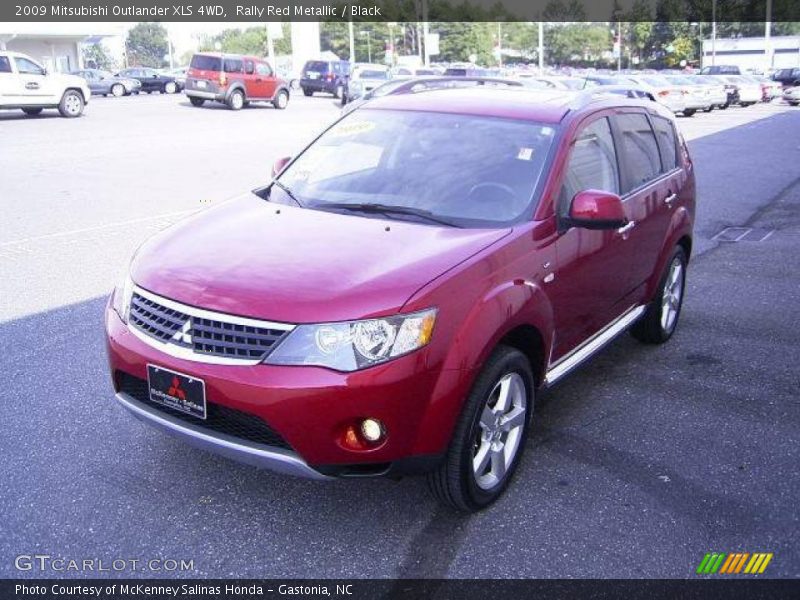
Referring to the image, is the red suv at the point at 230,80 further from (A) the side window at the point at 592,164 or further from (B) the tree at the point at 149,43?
(B) the tree at the point at 149,43

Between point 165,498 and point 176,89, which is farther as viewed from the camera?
point 176,89

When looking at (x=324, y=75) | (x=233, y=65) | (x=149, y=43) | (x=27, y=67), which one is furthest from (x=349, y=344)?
(x=149, y=43)

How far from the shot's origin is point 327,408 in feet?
9.78

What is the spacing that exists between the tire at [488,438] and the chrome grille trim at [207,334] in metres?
0.83

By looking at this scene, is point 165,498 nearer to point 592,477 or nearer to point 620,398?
point 592,477

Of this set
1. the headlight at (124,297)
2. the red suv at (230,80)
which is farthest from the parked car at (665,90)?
the headlight at (124,297)

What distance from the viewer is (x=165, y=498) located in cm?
356

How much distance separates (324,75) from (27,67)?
20.7 metres

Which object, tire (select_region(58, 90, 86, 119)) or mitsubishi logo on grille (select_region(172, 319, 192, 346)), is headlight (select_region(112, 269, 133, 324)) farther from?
tire (select_region(58, 90, 86, 119))

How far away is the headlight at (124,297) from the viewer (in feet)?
11.6

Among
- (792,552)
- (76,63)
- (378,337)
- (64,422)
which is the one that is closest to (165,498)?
(64,422)

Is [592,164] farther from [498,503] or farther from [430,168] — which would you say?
[498,503]

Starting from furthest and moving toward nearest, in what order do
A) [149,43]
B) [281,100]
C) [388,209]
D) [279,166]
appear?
[149,43] < [281,100] < [279,166] < [388,209]

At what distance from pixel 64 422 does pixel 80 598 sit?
1.48 m
